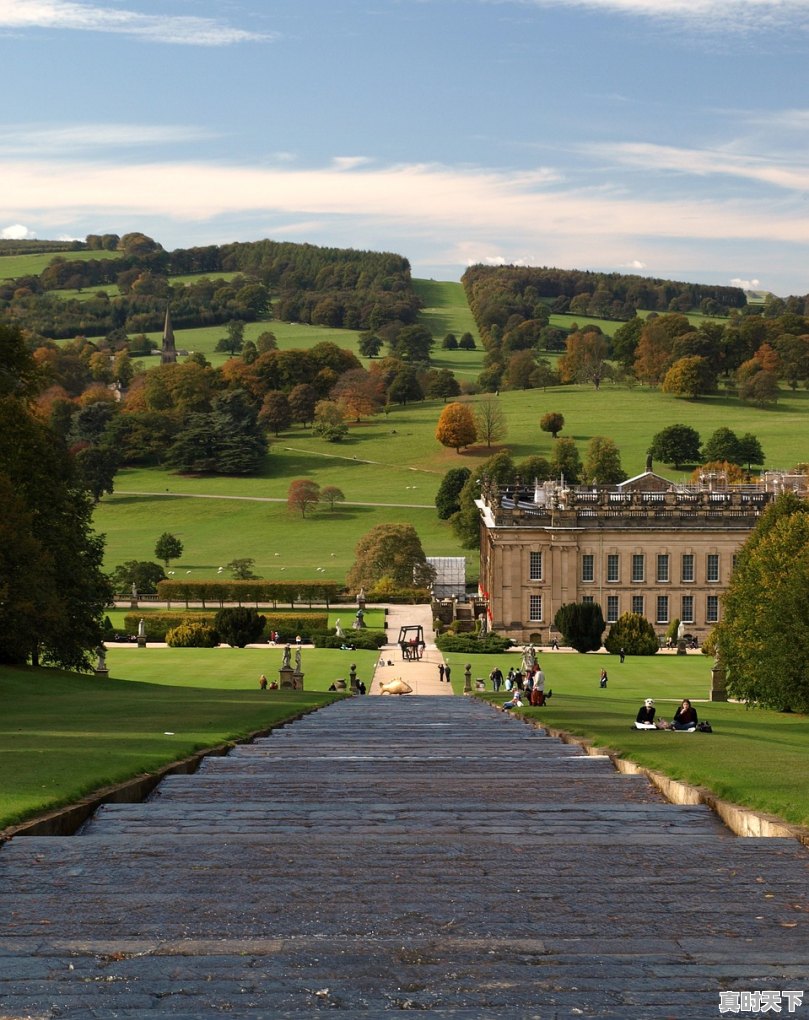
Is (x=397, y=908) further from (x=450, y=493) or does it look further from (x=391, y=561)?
(x=450, y=493)

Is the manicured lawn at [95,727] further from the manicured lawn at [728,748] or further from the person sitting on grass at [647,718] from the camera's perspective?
the person sitting on grass at [647,718]

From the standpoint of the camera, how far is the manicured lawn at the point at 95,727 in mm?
16078

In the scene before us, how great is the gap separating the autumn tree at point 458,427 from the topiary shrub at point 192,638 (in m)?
92.8

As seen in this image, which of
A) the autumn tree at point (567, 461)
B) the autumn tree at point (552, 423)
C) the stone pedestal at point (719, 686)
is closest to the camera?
the stone pedestal at point (719, 686)

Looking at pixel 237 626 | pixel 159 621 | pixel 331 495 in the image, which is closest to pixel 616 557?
pixel 237 626

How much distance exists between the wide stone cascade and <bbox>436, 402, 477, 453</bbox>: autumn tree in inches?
6446

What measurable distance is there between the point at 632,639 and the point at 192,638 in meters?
27.1

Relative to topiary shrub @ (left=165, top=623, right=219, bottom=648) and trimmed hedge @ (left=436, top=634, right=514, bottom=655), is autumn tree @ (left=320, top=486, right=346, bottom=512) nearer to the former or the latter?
trimmed hedge @ (left=436, top=634, right=514, bottom=655)

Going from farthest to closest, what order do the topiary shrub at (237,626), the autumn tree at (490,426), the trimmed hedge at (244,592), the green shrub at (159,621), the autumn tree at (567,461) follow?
1. the autumn tree at (490,426)
2. the autumn tree at (567,461)
3. the trimmed hedge at (244,592)
4. the green shrub at (159,621)
5. the topiary shrub at (237,626)

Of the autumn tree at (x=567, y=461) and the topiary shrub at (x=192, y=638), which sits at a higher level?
the autumn tree at (x=567, y=461)

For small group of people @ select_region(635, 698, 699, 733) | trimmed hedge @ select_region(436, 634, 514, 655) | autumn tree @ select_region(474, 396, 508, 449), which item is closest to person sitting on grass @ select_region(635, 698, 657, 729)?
small group of people @ select_region(635, 698, 699, 733)

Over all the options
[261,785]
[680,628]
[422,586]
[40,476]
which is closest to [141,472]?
[422,586]

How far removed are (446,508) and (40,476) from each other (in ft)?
354

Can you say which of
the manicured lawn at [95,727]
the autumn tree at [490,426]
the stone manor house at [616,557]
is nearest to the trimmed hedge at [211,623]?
the stone manor house at [616,557]
